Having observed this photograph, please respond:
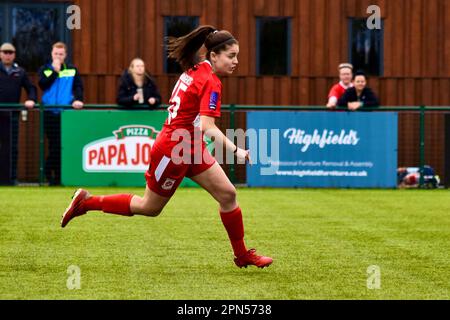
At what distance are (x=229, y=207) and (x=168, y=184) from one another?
20.3 inches

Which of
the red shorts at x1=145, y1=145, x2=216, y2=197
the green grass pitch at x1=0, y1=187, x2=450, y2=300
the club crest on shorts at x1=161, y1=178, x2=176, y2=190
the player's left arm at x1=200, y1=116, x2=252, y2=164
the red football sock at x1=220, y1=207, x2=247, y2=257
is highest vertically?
the player's left arm at x1=200, y1=116, x2=252, y2=164

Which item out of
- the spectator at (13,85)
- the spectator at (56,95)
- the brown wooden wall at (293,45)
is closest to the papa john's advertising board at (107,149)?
the spectator at (56,95)

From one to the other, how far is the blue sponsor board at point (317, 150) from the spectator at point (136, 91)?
166 cm

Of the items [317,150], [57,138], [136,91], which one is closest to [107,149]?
[57,138]

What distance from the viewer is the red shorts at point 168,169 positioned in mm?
8359

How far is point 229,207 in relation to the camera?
8.54 metres

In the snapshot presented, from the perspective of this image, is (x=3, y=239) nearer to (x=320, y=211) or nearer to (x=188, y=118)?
(x=188, y=118)

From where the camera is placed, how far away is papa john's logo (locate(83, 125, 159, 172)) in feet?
57.3

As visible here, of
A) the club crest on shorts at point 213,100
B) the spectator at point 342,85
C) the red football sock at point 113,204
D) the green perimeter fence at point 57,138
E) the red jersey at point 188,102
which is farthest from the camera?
the spectator at point 342,85

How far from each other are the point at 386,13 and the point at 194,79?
656 inches

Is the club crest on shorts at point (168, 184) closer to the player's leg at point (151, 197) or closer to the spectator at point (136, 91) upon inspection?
the player's leg at point (151, 197)

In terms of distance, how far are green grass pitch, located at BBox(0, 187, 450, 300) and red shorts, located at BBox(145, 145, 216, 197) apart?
0.65 metres

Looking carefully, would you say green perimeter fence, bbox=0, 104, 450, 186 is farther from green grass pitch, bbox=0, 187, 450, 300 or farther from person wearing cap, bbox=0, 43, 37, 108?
green grass pitch, bbox=0, 187, 450, 300

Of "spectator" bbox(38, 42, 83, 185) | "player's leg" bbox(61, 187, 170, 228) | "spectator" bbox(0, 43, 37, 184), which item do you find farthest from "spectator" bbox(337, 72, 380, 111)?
"player's leg" bbox(61, 187, 170, 228)
